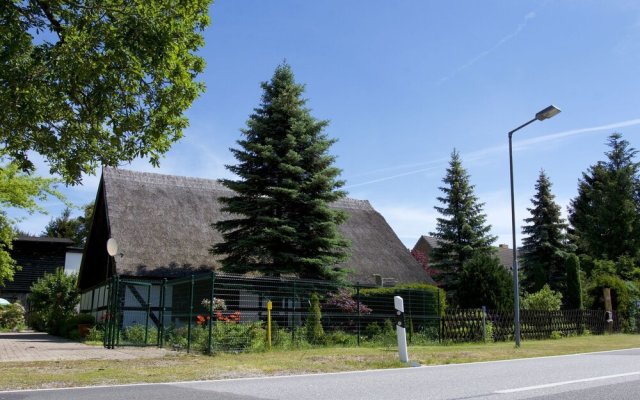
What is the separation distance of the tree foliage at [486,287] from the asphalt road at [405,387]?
12.2 meters

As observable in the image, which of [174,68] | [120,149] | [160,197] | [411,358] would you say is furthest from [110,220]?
[411,358]

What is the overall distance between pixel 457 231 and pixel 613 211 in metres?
19.9

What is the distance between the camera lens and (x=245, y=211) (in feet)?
72.6

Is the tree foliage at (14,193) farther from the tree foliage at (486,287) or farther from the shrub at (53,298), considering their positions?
the tree foliage at (486,287)

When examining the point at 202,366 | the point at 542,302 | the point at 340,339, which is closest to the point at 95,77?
the point at 202,366

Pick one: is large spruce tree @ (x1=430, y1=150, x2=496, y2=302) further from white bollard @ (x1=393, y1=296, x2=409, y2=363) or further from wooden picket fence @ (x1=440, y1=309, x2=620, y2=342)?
white bollard @ (x1=393, y1=296, x2=409, y2=363)

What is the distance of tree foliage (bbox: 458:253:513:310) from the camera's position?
866 inches

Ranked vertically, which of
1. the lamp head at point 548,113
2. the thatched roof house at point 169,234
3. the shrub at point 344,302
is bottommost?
the shrub at point 344,302

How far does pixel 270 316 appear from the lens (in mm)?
14672

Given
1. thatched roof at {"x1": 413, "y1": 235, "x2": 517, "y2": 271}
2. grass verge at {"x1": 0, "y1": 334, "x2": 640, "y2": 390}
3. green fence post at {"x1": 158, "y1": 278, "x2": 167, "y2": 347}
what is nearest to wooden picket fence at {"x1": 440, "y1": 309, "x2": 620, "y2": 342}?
grass verge at {"x1": 0, "y1": 334, "x2": 640, "y2": 390}

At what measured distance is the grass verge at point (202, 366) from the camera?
8281 mm

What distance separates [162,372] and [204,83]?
20.6 feet

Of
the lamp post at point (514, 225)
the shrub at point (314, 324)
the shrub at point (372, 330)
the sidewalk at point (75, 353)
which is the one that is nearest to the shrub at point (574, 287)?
the lamp post at point (514, 225)

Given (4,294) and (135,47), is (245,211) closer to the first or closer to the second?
(135,47)
